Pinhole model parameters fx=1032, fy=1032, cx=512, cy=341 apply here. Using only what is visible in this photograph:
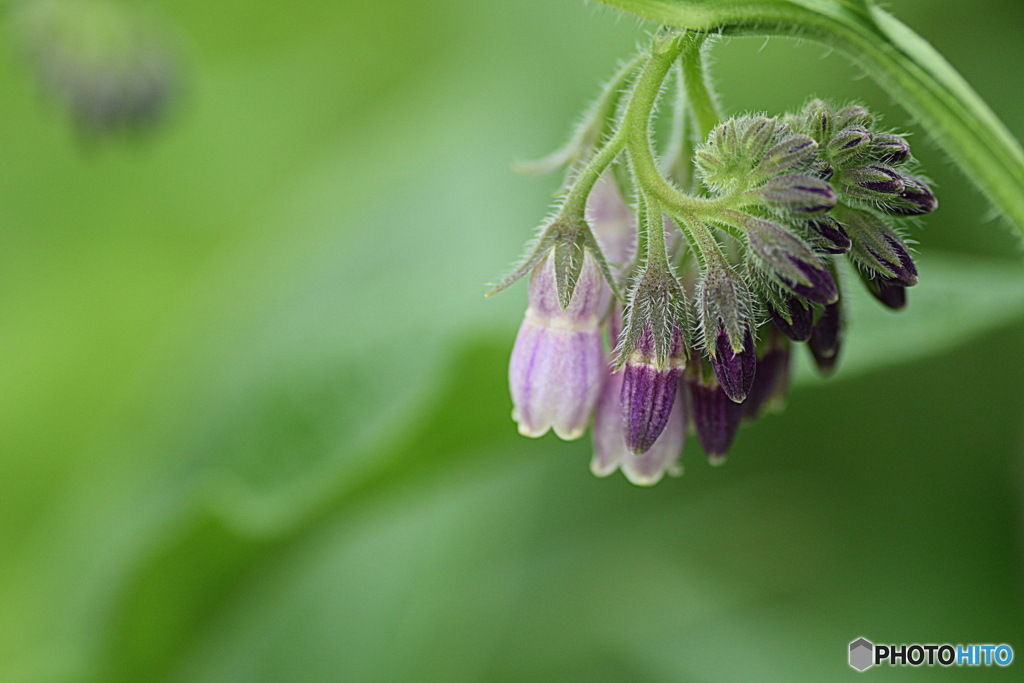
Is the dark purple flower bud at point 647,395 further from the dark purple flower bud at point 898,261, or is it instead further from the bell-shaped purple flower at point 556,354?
the dark purple flower bud at point 898,261

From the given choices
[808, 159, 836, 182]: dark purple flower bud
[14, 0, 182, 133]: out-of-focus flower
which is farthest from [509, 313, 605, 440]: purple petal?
[14, 0, 182, 133]: out-of-focus flower

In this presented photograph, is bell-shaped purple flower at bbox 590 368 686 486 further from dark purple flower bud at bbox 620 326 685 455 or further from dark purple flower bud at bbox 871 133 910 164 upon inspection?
dark purple flower bud at bbox 871 133 910 164

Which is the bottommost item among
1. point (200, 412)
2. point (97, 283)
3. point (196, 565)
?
point (196, 565)

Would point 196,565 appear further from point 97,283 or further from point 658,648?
point 97,283

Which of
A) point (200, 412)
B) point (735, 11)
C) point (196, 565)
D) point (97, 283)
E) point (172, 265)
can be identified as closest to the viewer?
point (735, 11)

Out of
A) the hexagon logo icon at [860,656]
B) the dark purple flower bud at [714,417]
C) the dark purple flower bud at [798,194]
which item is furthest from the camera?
the hexagon logo icon at [860,656]

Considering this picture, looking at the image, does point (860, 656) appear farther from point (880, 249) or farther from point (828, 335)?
point (880, 249)

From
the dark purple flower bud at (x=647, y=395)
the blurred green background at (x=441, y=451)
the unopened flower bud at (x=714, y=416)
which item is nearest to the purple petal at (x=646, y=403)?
the dark purple flower bud at (x=647, y=395)

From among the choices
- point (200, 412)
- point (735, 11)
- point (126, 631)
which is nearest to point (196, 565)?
point (126, 631)
